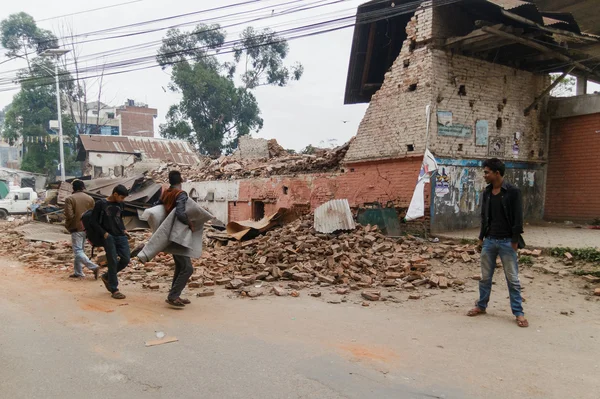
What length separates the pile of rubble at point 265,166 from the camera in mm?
13125

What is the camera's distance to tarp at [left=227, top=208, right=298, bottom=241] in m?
11.3

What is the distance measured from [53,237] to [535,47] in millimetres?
14430

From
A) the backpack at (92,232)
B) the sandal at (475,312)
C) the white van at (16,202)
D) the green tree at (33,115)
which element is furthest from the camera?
the green tree at (33,115)

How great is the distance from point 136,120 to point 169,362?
54.2 m

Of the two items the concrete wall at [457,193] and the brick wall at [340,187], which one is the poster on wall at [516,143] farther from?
the brick wall at [340,187]

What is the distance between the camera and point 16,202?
2548 centimetres

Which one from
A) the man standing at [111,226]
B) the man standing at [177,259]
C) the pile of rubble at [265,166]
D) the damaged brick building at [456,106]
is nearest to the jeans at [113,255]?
the man standing at [111,226]

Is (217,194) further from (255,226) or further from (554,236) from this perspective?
(554,236)

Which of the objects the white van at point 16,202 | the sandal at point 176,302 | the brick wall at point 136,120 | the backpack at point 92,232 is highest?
the brick wall at point 136,120

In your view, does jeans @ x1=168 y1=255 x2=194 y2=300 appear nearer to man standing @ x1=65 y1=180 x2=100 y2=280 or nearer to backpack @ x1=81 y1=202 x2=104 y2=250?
backpack @ x1=81 y1=202 x2=104 y2=250

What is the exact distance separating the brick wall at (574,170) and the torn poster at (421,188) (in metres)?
4.71

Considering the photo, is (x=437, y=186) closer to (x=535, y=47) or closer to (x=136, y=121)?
(x=535, y=47)

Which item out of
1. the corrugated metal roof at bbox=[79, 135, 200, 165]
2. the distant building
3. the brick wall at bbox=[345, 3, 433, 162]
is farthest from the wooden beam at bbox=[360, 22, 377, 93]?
the corrugated metal roof at bbox=[79, 135, 200, 165]

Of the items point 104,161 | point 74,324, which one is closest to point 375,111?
point 74,324
